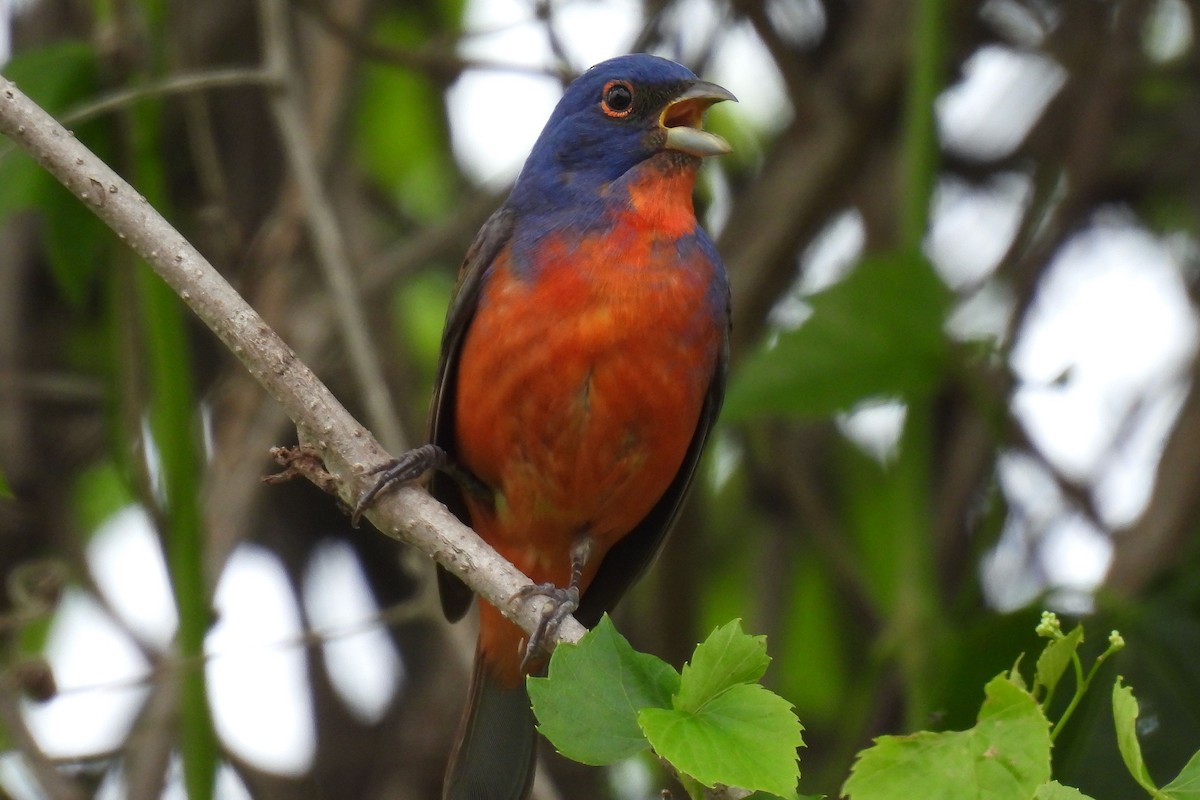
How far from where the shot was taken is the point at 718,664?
90.0 inches

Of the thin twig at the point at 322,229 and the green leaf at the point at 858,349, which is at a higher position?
the thin twig at the point at 322,229

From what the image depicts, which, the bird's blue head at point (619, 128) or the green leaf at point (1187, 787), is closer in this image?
the green leaf at point (1187, 787)

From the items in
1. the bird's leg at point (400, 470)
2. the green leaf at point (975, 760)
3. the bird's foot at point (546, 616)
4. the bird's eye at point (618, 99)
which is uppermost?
the bird's eye at point (618, 99)

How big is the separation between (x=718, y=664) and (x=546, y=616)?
37.5 inches

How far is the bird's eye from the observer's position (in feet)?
14.6

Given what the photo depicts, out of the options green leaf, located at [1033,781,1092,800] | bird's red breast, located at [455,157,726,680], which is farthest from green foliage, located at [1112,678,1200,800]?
bird's red breast, located at [455,157,726,680]

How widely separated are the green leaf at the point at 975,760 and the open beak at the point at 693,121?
2215mm

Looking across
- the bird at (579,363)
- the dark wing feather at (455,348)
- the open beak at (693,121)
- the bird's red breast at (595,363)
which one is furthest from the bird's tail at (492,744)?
the open beak at (693,121)

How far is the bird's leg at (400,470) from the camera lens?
300cm

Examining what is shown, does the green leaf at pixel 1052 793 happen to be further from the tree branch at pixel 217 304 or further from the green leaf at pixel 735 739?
the tree branch at pixel 217 304

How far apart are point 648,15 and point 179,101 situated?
158 cm

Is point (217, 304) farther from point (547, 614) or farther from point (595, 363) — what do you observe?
point (595, 363)

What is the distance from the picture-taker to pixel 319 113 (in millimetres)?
5484

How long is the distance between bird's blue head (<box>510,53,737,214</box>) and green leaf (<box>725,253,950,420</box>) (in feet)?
1.80
